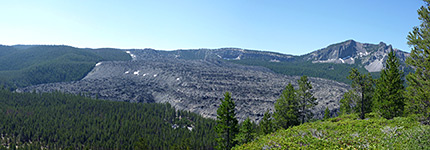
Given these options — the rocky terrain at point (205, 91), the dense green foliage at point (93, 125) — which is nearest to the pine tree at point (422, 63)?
the dense green foliage at point (93, 125)

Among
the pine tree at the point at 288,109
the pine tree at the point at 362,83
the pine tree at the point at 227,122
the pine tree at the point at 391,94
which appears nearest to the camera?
the pine tree at the point at 391,94

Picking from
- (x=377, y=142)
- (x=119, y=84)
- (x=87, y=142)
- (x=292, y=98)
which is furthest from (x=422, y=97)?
(x=119, y=84)

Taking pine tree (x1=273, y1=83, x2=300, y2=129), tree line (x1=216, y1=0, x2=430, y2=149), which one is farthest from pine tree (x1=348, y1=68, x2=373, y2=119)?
pine tree (x1=273, y1=83, x2=300, y2=129)

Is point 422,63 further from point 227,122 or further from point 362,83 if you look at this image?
point 227,122

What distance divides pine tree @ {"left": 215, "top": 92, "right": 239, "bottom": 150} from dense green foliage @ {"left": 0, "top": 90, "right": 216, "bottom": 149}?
35.3 m

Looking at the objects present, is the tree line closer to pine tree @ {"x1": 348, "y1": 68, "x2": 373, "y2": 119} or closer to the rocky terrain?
pine tree @ {"x1": 348, "y1": 68, "x2": 373, "y2": 119}

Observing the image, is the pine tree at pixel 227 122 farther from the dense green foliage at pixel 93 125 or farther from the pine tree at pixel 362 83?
the dense green foliage at pixel 93 125

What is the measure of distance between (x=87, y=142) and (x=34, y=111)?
4243 cm

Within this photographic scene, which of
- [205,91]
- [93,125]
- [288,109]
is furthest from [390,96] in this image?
[205,91]

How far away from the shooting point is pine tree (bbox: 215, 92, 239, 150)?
45.9 m

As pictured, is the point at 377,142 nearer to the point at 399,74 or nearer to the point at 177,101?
the point at 399,74

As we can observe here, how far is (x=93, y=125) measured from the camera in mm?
112812

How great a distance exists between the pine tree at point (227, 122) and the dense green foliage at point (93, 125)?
1390 inches

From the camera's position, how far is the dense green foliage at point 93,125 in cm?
9812
